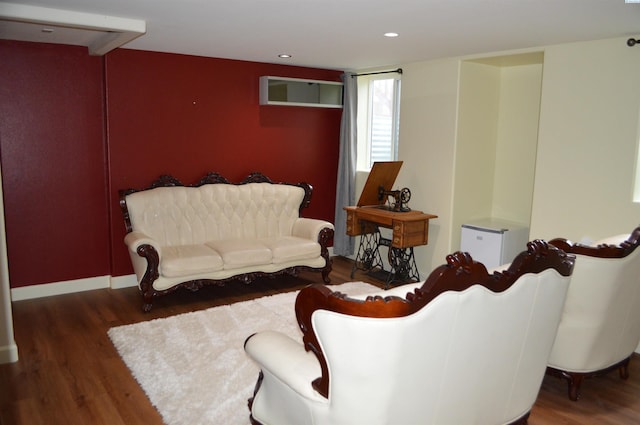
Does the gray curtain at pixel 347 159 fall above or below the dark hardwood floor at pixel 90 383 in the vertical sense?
Result: above

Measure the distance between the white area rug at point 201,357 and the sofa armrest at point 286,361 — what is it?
2.20 ft

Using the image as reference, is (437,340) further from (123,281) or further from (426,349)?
(123,281)

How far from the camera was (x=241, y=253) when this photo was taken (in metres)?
4.96

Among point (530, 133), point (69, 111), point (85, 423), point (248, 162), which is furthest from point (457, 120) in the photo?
point (85, 423)

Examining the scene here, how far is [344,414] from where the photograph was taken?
1.98 metres

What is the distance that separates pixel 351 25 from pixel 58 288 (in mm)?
3720

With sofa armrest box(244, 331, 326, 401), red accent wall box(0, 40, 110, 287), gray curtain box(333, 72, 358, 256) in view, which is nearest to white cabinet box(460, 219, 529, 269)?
gray curtain box(333, 72, 358, 256)

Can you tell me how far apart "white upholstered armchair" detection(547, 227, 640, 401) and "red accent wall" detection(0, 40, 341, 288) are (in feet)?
12.7

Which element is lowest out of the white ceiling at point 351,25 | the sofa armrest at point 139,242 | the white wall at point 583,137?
the sofa armrest at point 139,242

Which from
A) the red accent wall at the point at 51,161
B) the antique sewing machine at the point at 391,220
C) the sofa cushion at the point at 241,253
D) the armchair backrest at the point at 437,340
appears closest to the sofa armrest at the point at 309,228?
the antique sewing machine at the point at 391,220

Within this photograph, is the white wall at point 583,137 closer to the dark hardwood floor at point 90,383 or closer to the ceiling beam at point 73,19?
the dark hardwood floor at point 90,383

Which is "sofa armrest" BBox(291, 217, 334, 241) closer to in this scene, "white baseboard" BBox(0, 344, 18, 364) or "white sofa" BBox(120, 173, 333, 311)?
"white sofa" BBox(120, 173, 333, 311)

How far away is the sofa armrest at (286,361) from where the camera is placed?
2137 millimetres

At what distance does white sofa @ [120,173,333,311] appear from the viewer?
464 centimetres
